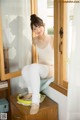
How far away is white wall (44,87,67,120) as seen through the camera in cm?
188

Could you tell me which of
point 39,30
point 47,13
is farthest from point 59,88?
point 47,13

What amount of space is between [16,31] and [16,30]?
13 mm

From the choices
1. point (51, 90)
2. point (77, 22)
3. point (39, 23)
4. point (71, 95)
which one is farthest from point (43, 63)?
point (77, 22)

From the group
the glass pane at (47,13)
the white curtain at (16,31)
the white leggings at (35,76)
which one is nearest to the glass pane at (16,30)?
the white curtain at (16,31)

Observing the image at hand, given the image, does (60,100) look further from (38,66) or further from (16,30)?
(16,30)

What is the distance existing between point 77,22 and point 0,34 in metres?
1.06

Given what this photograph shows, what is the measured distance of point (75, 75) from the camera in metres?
1.46

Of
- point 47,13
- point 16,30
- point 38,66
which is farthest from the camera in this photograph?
point 16,30

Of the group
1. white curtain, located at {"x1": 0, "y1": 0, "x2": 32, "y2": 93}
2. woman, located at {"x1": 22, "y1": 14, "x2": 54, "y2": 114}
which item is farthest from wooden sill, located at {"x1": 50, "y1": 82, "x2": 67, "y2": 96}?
white curtain, located at {"x1": 0, "y1": 0, "x2": 32, "y2": 93}

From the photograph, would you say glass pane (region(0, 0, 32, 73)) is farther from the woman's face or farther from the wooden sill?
the wooden sill

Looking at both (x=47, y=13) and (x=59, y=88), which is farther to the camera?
(x=47, y=13)

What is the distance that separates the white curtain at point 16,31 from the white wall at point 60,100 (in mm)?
685

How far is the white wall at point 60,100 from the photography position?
188 centimetres

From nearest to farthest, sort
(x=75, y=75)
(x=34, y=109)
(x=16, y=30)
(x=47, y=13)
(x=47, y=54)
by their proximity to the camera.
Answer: (x=75, y=75) → (x=34, y=109) → (x=47, y=54) → (x=47, y=13) → (x=16, y=30)
